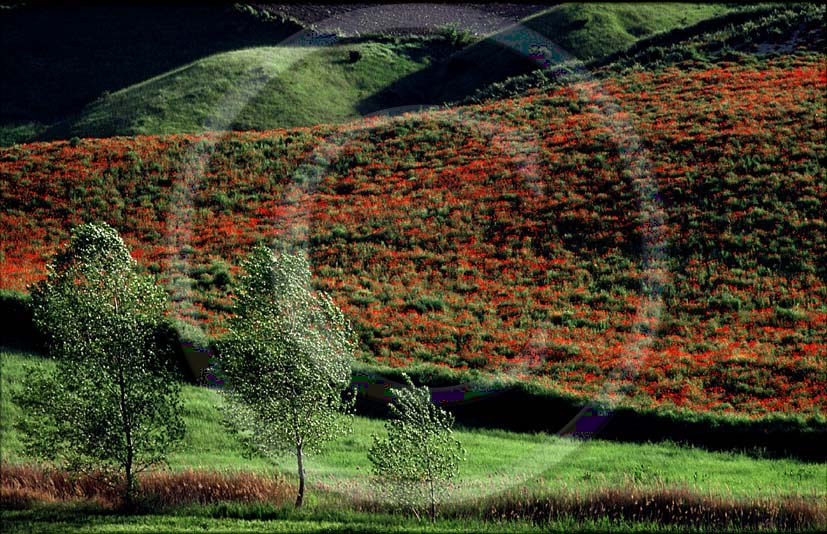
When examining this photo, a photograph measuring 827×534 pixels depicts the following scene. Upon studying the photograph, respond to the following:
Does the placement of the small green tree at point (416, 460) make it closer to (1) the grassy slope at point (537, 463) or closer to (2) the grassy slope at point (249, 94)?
(1) the grassy slope at point (537, 463)

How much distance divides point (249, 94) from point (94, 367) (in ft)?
254

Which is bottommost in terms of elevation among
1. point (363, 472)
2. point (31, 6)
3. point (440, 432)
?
point (363, 472)

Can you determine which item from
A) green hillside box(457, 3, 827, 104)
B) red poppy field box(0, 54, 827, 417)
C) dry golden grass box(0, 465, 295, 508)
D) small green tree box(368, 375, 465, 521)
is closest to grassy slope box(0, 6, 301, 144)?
red poppy field box(0, 54, 827, 417)

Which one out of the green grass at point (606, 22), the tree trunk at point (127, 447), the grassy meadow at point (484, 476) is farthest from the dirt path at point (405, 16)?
the tree trunk at point (127, 447)

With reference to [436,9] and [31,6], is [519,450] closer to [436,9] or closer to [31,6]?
[436,9]

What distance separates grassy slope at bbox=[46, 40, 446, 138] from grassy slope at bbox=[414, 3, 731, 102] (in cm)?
892

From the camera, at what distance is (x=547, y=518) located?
20922 millimetres

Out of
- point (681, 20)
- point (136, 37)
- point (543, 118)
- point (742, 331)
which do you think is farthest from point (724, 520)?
point (136, 37)

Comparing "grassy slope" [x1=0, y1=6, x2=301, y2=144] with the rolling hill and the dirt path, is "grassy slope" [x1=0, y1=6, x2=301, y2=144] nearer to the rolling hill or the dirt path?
the rolling hill

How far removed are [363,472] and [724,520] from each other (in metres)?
10.3

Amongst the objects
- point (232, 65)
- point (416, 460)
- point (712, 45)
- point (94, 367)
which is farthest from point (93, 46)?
point (416, 460)

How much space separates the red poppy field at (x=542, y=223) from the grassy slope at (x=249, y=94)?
2396 centimetres

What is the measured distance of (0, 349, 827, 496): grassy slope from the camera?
73.2 ft

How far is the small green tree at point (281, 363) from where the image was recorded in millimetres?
22000
